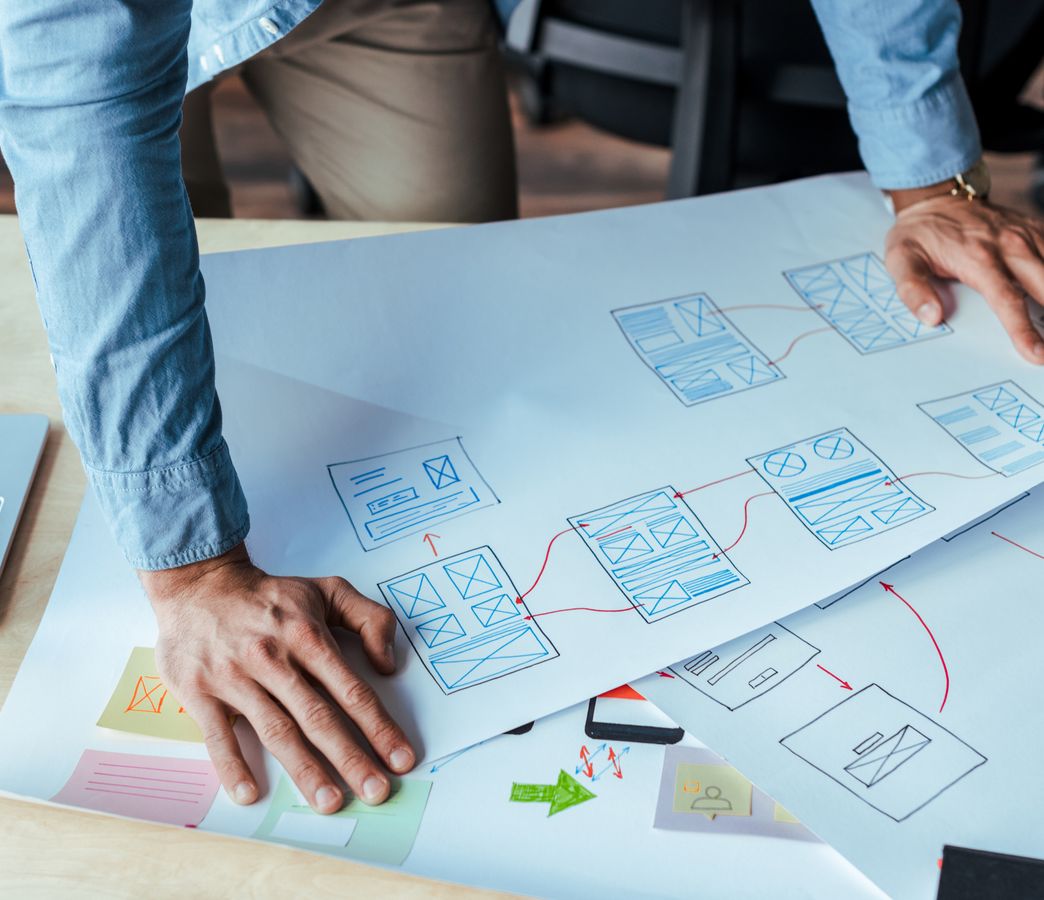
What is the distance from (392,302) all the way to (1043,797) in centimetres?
45

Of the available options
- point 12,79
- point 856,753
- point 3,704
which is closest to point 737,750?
point 856,753

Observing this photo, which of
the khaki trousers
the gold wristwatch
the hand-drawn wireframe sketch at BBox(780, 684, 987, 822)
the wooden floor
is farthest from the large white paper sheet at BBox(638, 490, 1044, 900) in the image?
the wooden floor

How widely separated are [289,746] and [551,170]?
1.74m

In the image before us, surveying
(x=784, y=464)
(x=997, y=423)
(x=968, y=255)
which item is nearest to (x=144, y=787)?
(x=784, y=464)

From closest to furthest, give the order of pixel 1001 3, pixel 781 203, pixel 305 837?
pixel 305 837
pixel 781 203
pixel 1001 3

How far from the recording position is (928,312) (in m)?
0.70

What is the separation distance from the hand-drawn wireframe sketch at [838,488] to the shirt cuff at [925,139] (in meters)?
0.28

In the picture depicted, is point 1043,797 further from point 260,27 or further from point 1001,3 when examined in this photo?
point 1001,3

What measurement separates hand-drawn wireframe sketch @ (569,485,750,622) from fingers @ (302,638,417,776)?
0.44 ft

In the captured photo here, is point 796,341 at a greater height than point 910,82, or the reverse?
point 910,82

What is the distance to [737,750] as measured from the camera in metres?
0.45

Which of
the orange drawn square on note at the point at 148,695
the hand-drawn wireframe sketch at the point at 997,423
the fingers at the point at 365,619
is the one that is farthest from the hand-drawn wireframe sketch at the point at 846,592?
the orange drawn square on note at the point at 148,695

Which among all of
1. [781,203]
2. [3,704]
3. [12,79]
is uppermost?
[12,79]

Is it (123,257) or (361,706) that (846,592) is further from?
(123,257)
